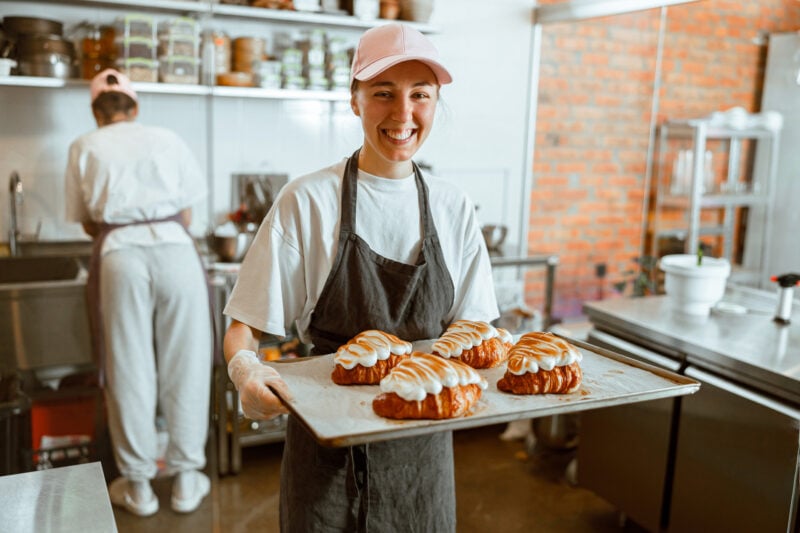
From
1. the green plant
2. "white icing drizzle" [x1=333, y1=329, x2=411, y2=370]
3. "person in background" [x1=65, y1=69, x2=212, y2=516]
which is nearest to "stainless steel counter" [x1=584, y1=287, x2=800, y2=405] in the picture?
the green plant

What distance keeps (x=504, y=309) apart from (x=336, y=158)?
122 cm

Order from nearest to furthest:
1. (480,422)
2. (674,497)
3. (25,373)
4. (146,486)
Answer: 1. (480,422)
2. (674,497)
3. (25,373)
4. (146,486)

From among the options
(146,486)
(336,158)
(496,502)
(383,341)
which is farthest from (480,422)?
(336,158)

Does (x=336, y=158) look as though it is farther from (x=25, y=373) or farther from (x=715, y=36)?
(x=715, y=36)

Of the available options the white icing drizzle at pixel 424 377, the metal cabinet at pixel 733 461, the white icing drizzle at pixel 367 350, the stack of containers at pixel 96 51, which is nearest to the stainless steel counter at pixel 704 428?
the metal cabinet at pixel 733 461

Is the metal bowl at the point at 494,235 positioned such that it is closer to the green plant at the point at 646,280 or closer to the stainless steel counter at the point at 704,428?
the green plant at the point at 646,280

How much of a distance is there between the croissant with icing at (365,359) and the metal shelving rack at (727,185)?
2.99 metres

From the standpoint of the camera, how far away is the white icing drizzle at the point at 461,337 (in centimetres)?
162

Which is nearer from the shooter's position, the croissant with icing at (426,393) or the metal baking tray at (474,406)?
the metal baking tray at (474,406)

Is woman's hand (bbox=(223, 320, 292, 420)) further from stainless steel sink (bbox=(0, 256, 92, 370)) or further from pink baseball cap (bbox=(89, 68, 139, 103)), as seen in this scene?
pink baseball cap (bbox=(89, 68, 139, 103))

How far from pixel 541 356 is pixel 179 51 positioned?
7.65ft

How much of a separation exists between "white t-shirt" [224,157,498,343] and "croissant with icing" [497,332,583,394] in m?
0.20

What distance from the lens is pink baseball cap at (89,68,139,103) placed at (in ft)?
9.35

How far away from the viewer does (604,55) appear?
4395 mm
